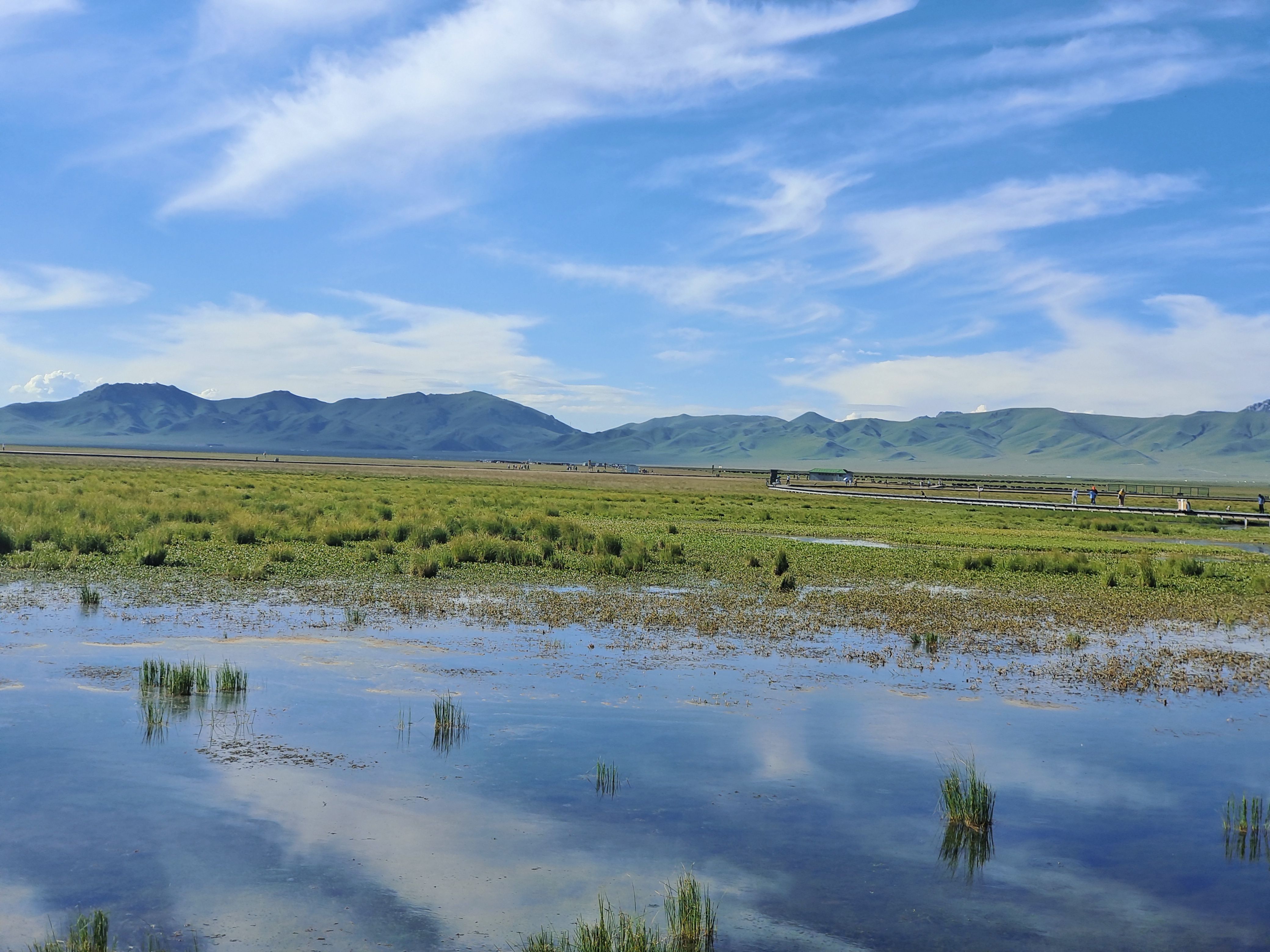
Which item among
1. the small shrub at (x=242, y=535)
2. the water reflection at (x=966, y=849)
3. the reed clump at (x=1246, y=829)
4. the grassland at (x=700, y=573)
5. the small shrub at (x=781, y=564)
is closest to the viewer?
the water reflection at (x=966, y=849)

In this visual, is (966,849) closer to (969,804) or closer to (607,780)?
(969,804)

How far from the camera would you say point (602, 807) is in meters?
9.36

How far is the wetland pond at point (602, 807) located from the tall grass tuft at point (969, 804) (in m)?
0.16

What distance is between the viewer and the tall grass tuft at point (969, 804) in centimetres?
913

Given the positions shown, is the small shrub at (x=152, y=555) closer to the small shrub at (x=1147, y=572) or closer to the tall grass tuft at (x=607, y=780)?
the tall grass tuft at (x=607, y=780)

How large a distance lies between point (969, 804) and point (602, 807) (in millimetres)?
3260

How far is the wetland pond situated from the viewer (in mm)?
7289

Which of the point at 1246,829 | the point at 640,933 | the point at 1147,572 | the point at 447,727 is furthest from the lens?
the point at 1147,572

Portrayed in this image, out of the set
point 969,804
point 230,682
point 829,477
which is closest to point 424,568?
point 230,682

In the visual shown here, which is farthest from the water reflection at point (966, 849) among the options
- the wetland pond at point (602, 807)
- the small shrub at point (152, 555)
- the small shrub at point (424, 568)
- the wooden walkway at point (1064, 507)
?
the wooden walkway at point (1064, 507)

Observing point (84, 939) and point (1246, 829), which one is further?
point (1246, 829)

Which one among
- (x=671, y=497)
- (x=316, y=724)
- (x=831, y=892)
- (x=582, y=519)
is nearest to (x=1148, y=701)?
(x=831, y=892)

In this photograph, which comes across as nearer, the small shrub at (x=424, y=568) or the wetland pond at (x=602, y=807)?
the wetland pond at (x=602, y=807)

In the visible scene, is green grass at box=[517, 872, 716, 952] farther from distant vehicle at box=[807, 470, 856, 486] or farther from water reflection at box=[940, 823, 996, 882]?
distant vehicle at box=[807, 470, 856, 486]
